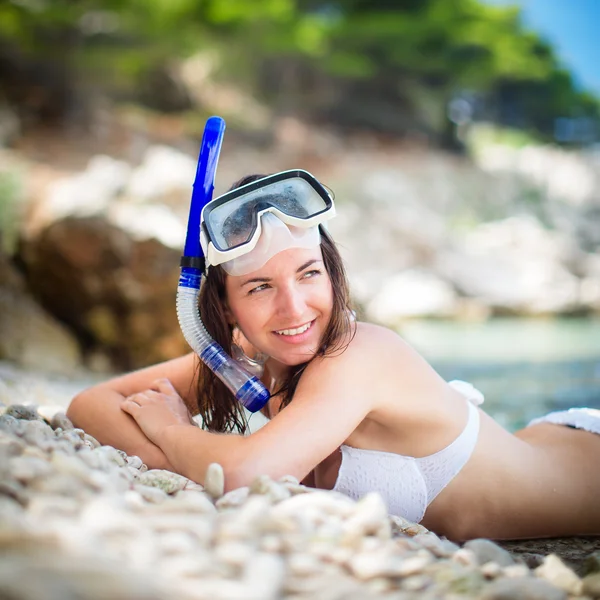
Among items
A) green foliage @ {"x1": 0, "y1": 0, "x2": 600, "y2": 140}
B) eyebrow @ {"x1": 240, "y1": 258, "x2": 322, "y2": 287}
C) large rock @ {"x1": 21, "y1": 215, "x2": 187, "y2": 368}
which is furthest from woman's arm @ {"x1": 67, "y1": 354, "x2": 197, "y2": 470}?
green foliage @ {"x1": 0, "y1": 0, "x2": 600, "y2": 140}

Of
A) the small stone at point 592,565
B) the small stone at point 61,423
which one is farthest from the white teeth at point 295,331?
the small stone at point 592,565

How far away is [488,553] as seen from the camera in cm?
173

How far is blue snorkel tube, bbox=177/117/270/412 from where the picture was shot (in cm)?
220

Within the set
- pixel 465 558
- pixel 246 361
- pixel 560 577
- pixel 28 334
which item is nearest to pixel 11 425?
pixel 246 361

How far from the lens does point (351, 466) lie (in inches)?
87.7

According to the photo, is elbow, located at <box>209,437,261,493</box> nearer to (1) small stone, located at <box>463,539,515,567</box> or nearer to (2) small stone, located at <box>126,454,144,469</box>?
(2) small stone, located at <box>126,454,144,469</box>

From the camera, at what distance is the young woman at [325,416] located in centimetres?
197

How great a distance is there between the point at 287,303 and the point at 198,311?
1.41 feet

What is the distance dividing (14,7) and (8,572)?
16197 mm

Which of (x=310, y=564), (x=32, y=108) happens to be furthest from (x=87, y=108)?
(x=310, y=564)

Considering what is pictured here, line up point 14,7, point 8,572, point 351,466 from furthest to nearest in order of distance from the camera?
point 14,7, point 351,466, point 8,572

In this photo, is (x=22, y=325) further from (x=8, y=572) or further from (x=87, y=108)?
(x=87, y=108)

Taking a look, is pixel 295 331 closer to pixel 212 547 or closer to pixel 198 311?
pixel 198 311

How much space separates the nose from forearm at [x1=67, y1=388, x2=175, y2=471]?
62cm
